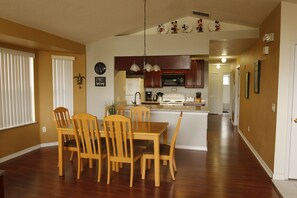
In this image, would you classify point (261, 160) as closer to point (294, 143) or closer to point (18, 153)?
point (294, 143)

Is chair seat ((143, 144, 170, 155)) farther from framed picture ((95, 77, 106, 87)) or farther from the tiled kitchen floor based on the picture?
framed picture ((95, 77, 106, 87))

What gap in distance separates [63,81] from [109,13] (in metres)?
2.05

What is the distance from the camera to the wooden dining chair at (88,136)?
9.83 ft

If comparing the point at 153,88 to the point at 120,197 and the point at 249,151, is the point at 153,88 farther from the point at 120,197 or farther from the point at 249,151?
the point at 120,197

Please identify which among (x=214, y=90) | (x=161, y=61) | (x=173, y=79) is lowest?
(x=214, y=90)

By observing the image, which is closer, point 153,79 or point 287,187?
point 287,187

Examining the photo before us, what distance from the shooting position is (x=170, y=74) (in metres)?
6.69

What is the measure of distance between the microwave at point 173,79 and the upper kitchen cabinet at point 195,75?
16 centimetres

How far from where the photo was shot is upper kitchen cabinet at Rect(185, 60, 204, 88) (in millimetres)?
6433

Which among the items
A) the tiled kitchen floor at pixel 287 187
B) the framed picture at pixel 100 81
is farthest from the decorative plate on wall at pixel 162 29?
the tiled kitchen floor at pixel 287 187

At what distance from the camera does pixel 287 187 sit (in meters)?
2.91

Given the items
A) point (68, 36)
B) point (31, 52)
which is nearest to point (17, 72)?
point (31, 52)

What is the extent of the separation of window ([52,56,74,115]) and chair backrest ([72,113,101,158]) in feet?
6.86

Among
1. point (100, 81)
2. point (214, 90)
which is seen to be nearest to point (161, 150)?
point (100, 81)
